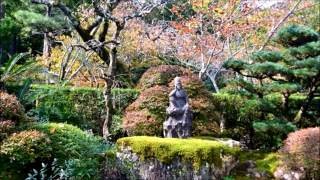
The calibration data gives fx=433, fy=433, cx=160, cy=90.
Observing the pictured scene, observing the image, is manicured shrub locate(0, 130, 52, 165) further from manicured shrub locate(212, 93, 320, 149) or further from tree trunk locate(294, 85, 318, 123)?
tree trunk locate(294, 85, 318, 123)

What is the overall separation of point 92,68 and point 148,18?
19.1 feet

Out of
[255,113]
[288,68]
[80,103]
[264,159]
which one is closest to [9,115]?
[80,103]

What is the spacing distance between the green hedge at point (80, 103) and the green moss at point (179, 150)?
9.89ft

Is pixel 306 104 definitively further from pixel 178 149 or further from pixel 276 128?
pixel 178 149

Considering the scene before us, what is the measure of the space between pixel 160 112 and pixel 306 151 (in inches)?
127

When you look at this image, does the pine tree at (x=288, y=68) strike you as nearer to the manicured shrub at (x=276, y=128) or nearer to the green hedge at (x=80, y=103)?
the manicured shrub at (x=276, y=128)

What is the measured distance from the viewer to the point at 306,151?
6949 millimetres

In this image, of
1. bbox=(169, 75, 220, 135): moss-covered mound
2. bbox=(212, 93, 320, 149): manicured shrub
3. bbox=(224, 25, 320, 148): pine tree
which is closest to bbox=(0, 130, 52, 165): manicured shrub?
bbox=(169, 75, 220, 135): moss-covered mound

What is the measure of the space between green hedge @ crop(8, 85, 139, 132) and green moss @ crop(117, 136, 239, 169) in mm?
3014

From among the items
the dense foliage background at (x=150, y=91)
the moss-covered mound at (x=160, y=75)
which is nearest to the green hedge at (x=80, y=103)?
the dense foliage background at (x=150, y=91)

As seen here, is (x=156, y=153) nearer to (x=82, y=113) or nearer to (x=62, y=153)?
(x=62, y=153)

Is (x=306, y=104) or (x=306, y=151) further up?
(x=306, y=104)

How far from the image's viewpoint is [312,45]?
8.02m

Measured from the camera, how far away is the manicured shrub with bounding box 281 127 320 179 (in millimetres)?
6922
